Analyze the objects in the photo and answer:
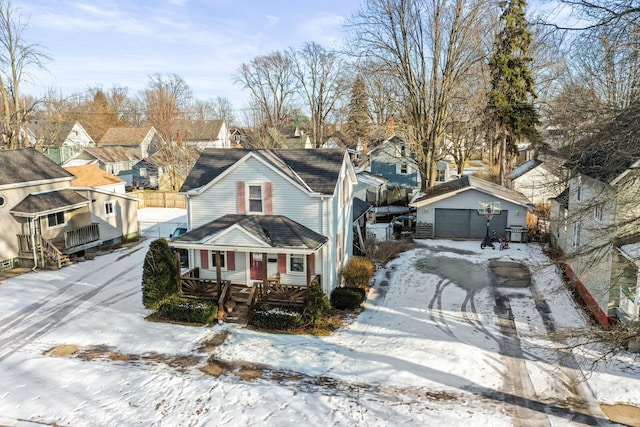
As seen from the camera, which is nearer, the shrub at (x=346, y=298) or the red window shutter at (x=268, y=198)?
the shrub at (x=346, y=298)

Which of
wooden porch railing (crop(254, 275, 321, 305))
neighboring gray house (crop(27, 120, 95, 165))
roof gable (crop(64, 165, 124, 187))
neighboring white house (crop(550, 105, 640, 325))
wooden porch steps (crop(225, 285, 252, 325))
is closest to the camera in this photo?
neighboring white house (crop(550, 105, 640, 325))

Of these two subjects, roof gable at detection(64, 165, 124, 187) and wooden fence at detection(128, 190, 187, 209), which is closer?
roof gable at detection(64, 165, 124, 187)

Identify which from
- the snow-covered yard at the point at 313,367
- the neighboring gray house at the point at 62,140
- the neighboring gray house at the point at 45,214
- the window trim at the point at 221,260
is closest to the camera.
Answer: the snow-covered yard at the point at 313,367

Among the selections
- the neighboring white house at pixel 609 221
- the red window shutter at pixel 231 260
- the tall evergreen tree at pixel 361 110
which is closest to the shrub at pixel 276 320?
the red window shutter at pixel 231 260

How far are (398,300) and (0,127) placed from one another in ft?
122

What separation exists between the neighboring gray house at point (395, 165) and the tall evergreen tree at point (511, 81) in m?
8.17

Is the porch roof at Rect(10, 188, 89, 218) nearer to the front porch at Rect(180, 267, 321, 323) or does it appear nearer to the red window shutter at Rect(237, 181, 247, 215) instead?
the front porch at Rect(180, 267, 321, 323)

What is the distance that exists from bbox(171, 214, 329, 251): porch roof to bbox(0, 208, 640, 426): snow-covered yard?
327 centimetres

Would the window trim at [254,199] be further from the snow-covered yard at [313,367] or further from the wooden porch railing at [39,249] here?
the wooden porch railing at [39,249]

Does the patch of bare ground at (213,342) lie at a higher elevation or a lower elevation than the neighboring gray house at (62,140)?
lower

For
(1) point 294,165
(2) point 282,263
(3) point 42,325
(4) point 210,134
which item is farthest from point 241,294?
(4) point 210,134

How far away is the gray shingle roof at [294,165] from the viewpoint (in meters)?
18.8

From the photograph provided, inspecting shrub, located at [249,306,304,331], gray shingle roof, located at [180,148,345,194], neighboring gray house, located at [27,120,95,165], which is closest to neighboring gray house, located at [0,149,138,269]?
gray shingle roof, located at [180,148,345,194]

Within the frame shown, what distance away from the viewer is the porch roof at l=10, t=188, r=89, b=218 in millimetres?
23172
